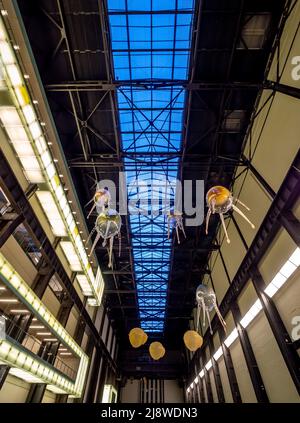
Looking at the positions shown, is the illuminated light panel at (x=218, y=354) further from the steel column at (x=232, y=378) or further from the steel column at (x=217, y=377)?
the steel column at (x=232, y=378)

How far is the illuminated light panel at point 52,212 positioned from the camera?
12523mm

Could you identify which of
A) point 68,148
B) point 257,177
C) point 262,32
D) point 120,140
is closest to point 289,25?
point 262,32

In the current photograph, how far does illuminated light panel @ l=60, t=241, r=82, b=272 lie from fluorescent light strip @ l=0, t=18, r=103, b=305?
0.37 m

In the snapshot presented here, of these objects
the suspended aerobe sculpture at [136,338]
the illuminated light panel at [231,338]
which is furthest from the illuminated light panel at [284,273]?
the suspended aerobe sculpture at [136,338]

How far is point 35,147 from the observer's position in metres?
10.4

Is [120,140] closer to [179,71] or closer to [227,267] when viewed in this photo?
[179,71]

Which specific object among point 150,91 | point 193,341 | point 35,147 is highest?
point 150,91

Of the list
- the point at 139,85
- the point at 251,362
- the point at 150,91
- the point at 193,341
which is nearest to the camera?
the point at 139,85

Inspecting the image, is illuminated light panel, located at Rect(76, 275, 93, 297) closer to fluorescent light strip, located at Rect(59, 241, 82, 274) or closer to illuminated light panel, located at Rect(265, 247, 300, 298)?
fluorescent light strip, located at Rect(59, 241, 82, 274)

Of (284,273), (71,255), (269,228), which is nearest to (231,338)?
(284,273)

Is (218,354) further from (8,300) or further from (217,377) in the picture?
(8,300)

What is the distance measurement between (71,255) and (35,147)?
27.8ft

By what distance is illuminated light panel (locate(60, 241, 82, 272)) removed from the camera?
50.9 ft

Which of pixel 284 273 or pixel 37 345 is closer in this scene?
pixel 284 273
